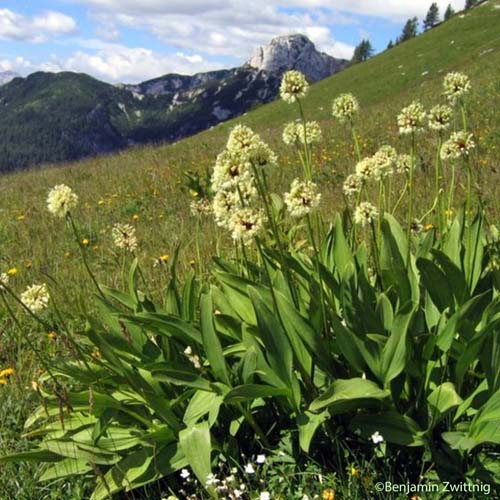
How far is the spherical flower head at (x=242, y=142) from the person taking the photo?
252 cm

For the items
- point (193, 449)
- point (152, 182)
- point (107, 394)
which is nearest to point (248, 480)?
point (193, 449)

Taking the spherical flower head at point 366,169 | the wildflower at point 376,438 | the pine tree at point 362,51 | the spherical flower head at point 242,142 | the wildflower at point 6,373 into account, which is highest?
the pine tree at point 362,51

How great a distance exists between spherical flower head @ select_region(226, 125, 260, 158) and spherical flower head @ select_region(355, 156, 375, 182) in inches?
29.7

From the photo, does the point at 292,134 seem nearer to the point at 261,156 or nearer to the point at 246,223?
the point at 261,156

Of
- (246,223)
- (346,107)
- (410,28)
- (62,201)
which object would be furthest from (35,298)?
(410,28)

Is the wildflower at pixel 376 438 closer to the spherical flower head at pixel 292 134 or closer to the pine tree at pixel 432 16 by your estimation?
the spherical flower head at pixel 292 134

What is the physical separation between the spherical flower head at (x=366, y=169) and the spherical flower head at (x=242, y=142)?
29.7 inches

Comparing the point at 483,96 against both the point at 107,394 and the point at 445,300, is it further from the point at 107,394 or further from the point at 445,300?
the point at 107,394

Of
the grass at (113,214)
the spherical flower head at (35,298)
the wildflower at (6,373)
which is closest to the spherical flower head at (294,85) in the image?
the grass at (113,214)

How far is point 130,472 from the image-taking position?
2910mm

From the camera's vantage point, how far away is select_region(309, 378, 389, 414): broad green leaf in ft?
8.33

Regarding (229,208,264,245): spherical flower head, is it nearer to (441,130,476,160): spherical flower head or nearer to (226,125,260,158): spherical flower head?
(226,125,260,158): spherical flower head

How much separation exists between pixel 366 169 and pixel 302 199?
27.2 inches

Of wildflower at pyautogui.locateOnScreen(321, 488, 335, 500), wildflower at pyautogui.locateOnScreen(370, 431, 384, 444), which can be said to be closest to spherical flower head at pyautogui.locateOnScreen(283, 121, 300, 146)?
wildflower at pyautogui.locateOnScreen(370, 431, 384, 444)
